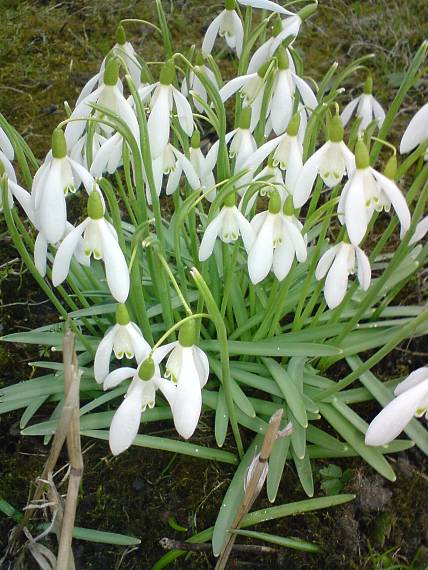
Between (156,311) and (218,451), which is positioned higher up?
(156,311)

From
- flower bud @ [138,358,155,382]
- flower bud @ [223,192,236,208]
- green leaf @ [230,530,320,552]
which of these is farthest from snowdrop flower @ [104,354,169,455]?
green leaf @ [230,530,320,552]

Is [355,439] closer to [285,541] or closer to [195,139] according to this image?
[285,541]

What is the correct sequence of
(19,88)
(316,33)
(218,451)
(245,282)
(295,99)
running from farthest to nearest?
1. (316,33)
2. (19,88)
3. (245,282)
4. (218,451)
5. (295,99)

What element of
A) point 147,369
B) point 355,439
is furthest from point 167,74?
point 355,439

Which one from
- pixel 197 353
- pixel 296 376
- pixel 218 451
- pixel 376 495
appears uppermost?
pixel 197 353

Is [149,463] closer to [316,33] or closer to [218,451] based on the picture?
[218,451]

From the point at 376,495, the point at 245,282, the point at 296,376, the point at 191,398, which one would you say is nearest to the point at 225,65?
the point at 245,282

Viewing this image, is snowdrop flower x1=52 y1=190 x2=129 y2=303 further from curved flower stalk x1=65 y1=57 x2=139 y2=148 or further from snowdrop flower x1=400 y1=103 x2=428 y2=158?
snowdrop flower x1=400 y1=103 x2=428 y2=158

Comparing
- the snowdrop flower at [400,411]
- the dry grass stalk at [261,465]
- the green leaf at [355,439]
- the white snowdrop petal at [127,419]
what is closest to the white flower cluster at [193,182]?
the white snowdrop petal at [127,419]
